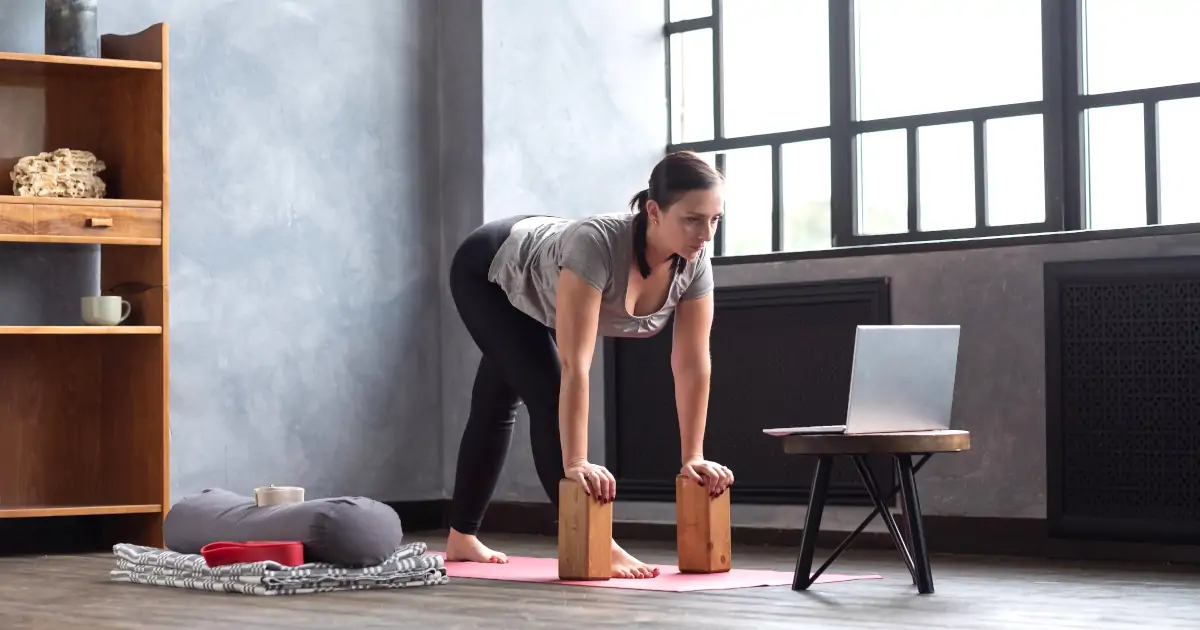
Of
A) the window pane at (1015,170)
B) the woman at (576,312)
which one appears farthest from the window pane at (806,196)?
the woman at (576,312)

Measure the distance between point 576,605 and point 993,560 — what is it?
1547 millimetres

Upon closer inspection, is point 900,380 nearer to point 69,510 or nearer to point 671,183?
point 671,183

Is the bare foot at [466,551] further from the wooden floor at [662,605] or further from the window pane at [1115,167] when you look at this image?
the window pane at [1115,167]

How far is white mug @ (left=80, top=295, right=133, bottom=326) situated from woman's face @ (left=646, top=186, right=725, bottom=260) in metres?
1.99

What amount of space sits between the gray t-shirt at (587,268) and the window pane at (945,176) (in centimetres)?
153

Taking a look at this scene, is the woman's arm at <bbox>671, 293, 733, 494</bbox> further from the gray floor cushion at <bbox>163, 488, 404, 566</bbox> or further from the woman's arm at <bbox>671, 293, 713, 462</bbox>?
the gray floor cushion at <bbox>163, 488, 404, 566</bbox>

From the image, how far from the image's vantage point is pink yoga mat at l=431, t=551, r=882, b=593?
3205mm

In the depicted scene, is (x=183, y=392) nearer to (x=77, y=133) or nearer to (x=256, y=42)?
(x=77, y=133)

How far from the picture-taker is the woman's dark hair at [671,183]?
10.5ft

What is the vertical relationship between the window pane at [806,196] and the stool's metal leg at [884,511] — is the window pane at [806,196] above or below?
above

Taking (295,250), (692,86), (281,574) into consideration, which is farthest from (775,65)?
(281,574)

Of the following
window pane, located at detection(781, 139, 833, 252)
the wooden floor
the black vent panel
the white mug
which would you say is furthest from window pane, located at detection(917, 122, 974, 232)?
the white mug

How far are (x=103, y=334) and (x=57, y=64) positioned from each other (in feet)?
2.64

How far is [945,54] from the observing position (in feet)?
15.9
